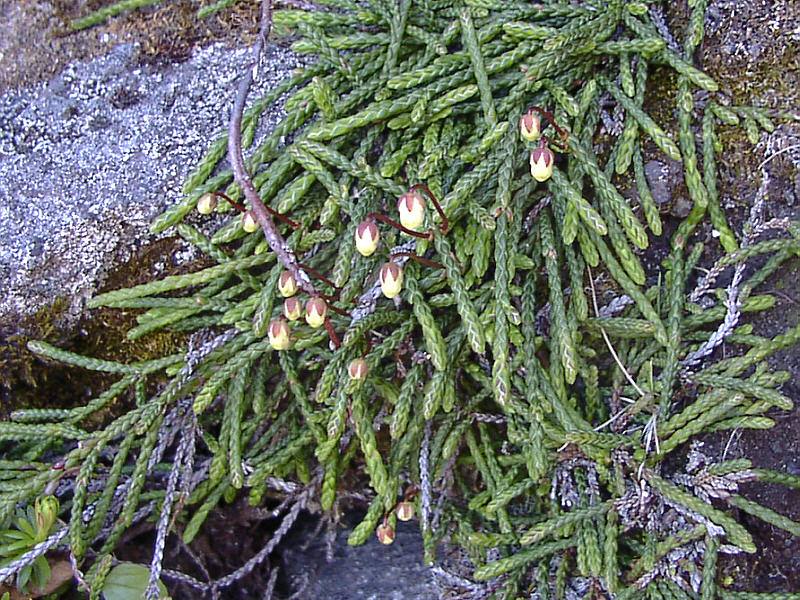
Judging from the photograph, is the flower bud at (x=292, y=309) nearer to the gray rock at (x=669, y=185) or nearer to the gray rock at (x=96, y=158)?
the gray rock at (x=96, y=158)

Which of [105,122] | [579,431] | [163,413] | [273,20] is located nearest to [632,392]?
[579,431]

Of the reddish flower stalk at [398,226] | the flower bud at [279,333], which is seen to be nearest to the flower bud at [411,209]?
the reddish flower stalk at [398,226]

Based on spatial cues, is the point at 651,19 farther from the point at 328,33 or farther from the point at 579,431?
the point at 579,431

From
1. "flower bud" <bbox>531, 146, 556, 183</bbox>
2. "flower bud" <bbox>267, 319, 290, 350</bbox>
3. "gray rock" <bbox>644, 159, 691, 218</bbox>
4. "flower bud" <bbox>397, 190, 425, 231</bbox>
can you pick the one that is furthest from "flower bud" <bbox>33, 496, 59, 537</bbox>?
"gray rock" <bbox>644, 159, 691, 218</bbox>

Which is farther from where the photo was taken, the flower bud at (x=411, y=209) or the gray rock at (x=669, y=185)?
the gray rock at (x=669, y=185)

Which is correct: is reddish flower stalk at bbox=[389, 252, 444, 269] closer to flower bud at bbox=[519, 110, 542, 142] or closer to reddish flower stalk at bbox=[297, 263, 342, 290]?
reddish flower stalk at bbox=[297, 263, 342, 290]

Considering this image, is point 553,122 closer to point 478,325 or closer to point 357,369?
point 478,325

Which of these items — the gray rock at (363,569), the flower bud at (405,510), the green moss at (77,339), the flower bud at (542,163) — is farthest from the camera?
the gray rock at (363,569)

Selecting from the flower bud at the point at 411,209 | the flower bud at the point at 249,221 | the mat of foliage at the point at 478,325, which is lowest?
the mat of foliage at the point at 478,325
